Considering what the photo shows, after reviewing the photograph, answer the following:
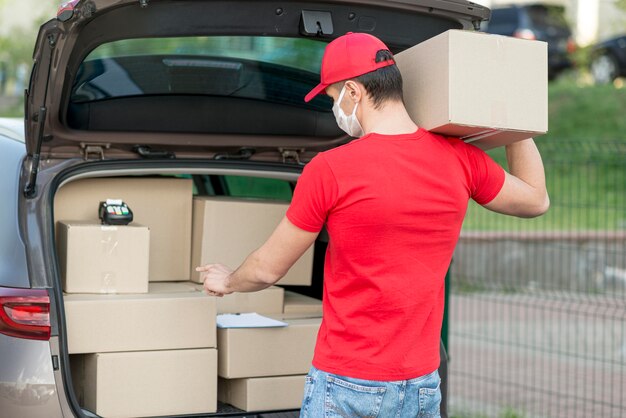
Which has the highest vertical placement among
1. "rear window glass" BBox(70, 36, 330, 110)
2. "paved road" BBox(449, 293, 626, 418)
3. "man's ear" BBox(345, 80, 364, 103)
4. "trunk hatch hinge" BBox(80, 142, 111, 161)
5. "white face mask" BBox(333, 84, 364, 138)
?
"rear window glass" BBox(70, 36, 330, 110)

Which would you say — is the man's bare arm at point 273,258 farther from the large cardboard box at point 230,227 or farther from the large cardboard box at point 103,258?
the large cardboard box at point 230,227

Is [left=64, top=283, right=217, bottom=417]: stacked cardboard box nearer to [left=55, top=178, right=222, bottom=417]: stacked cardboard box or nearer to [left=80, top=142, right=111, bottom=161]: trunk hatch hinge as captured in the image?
[left=55, top=178, right=222, bottom=417]: stacked cardboard box

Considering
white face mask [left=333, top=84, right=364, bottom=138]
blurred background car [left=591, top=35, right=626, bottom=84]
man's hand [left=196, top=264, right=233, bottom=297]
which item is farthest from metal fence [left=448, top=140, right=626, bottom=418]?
blurred background car [left=591, top=35, right=626, bottom=84]

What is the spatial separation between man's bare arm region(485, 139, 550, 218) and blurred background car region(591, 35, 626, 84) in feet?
45.2

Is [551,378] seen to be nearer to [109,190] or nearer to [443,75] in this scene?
[109,190]

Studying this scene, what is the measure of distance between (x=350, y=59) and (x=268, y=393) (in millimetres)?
1437

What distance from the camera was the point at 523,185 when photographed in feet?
10.2

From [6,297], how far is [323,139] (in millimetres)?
1530

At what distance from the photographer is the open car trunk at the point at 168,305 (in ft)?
11.7

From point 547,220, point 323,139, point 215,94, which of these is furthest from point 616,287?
point 215,94

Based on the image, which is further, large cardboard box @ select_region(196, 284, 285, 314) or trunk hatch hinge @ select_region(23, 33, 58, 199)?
large cardboard box @ select_region(196, 284, 285, 314)

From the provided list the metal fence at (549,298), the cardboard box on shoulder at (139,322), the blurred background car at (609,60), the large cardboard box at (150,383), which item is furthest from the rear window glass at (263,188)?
the blurred background car at (609,60)

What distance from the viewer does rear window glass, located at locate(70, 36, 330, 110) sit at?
3.75 m

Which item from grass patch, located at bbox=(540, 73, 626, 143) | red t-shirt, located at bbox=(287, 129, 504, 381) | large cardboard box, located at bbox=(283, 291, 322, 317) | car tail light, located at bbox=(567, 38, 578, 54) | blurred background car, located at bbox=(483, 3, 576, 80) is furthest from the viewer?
blurred background car, located at bbox=(483, 3, 576, 80)
